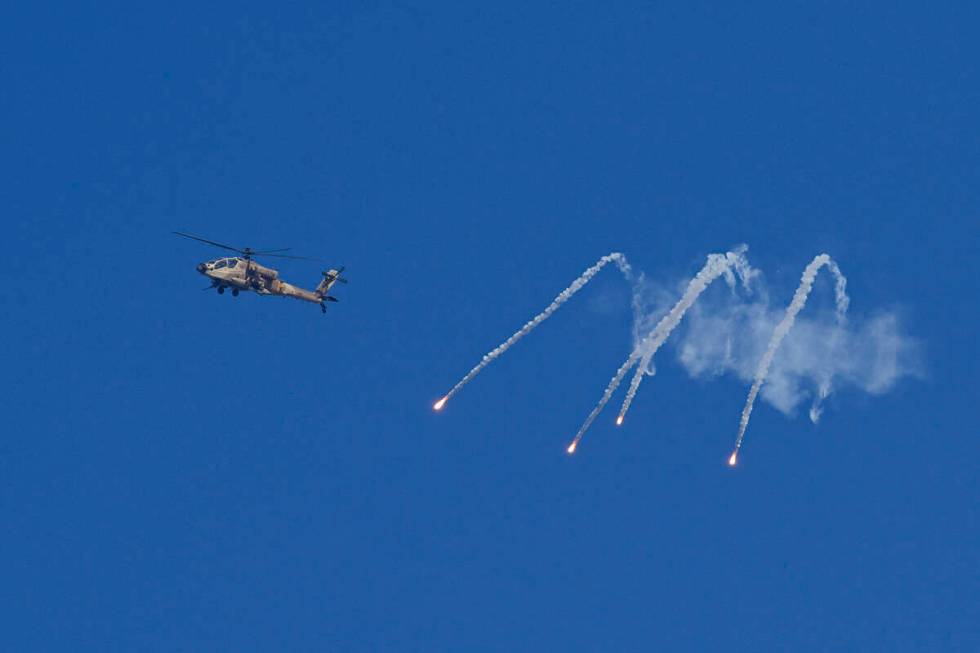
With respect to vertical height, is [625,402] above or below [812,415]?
below

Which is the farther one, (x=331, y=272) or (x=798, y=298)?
(x=331, y=272)

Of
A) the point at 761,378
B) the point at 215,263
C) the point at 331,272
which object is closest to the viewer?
the point at 761,378

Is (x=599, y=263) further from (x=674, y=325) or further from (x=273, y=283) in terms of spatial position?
(x=273, y=283)

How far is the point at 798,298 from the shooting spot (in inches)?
3878

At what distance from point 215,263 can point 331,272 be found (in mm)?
9973

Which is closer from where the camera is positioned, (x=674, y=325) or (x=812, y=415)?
(x=674, y=325)

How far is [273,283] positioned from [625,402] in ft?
84.4

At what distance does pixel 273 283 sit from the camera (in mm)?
107750

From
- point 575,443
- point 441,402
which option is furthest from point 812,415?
point 441,402

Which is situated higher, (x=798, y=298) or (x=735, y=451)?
(x=798, y=298)

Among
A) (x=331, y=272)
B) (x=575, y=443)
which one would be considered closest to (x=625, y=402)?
(x=575, y=443)

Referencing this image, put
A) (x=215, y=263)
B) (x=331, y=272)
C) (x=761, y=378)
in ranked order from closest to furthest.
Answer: (x=761, y=378)
(x=215, y=263)
(x=331, y=272)

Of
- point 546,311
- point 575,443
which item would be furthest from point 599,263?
point 575,443

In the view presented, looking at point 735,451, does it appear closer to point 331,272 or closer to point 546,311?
point 546,311
